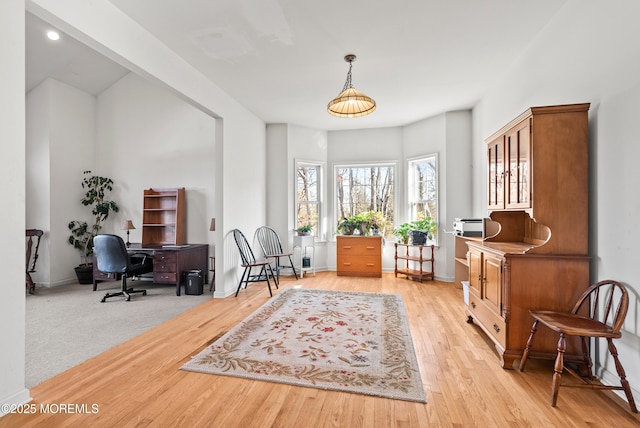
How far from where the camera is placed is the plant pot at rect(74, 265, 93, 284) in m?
5.14

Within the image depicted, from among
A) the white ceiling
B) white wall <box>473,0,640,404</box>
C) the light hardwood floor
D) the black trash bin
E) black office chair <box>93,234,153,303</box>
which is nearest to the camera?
the light hardwood floor

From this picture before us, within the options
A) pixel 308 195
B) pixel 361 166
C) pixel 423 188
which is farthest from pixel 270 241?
pixel 423 188

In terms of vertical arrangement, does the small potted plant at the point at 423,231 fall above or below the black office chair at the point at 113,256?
above

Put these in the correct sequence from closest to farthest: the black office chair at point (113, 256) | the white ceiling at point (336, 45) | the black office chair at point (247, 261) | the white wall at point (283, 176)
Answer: the white ceiling at point (336, 45)
the black office chair at point (113, 256)
the black office chair at point (247, 261)
the white wall at point (283, 176)

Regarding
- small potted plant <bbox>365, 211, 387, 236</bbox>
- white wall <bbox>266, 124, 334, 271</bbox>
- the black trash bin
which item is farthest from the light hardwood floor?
white wall <bbox>266, 124, 334, 271</bbox>

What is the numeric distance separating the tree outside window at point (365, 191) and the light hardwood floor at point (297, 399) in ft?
12.0

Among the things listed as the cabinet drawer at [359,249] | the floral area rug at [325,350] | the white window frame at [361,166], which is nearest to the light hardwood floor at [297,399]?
the floral area rug at [325,350]

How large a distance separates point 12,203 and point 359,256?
470cm

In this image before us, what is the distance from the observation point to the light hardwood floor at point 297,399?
5.51 ft

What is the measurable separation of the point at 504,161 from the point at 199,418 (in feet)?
10.3

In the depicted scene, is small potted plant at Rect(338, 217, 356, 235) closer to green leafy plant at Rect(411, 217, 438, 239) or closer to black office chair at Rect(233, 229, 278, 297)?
green leafy plant at Rect(411, 217, 438, 239)

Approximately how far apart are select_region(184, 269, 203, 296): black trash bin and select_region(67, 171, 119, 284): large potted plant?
2.15m

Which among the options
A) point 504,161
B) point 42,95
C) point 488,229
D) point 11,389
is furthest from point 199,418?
point 42,95

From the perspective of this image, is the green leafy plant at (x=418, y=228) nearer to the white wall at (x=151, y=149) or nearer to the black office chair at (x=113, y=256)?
the white wall at (x=151, y=149)
